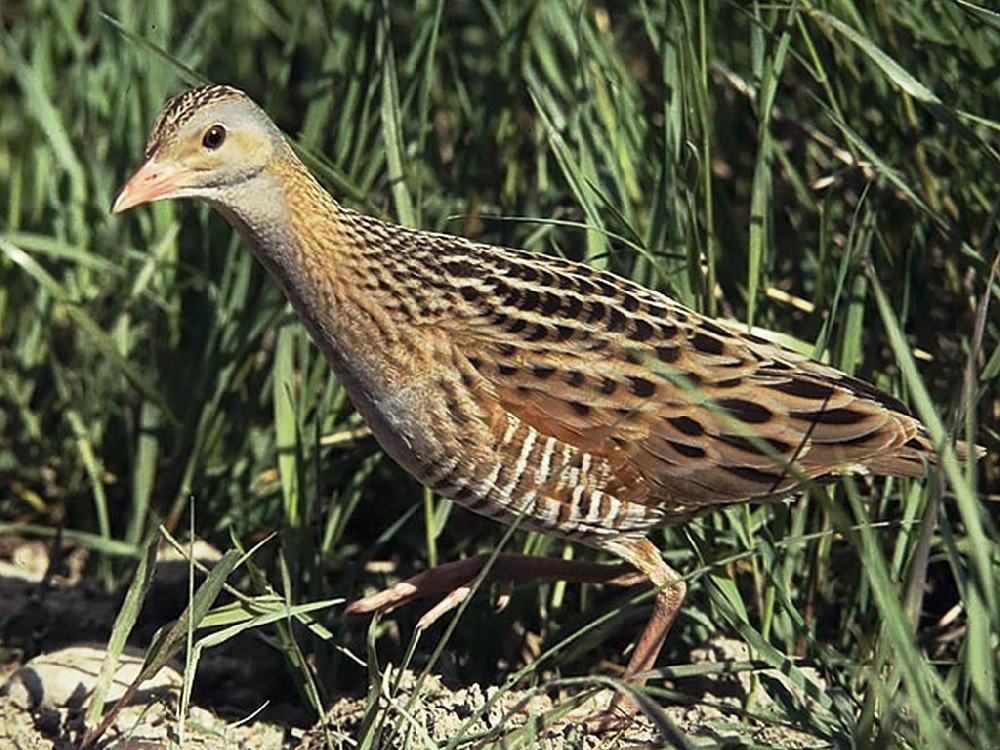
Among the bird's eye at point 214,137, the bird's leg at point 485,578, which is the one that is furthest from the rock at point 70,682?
the bird's eye at point 214,137

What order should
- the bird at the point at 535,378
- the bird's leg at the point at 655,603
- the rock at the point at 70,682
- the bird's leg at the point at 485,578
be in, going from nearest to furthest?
the bird at the point at 535,378 < the bird's leg at the point at 655,603 < the bird's leg at the point at 485,578 < the rock at the point at 70,682

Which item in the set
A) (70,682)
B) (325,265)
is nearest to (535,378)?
(325,265)

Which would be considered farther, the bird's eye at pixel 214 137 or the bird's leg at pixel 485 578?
the bird's leg at pixel 485 578

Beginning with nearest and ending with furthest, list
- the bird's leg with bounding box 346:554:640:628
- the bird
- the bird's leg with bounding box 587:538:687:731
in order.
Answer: the bird, the bird's leg with bounding box 587:538:687:731, the bird's leg with bounding box 346:554:640:628

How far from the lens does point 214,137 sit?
154 inches

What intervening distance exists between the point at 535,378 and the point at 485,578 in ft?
1.69

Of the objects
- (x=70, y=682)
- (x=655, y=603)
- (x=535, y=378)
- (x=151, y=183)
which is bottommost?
(x=70, y=682)

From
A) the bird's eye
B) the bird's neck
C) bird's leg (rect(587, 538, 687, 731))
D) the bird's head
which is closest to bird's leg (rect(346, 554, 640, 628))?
bird's leg (rect(587, 538, 687, 731))

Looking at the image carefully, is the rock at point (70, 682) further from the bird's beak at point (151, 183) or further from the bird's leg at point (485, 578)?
the bird's beak at point (151, 183)

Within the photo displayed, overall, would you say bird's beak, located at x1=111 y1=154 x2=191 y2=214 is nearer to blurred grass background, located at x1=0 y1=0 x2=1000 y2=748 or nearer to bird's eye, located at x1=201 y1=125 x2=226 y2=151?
bird's eye, located at x1=201 y1=125 x2=226 y2=151

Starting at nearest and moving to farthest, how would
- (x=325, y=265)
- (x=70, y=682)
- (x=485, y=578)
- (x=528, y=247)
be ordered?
(x=325, y=265), (x=485, y=578), (x=70, y=682), (x=528, y=247)

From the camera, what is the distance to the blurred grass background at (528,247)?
165 inches

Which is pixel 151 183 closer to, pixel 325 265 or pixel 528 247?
pixel 325 265

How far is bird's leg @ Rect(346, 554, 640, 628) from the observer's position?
408 centimetres
